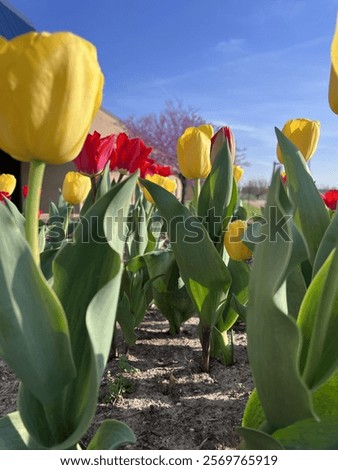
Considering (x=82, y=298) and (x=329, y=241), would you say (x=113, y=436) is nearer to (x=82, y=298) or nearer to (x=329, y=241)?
(x=82, y=298)

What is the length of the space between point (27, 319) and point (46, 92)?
31 centimetres

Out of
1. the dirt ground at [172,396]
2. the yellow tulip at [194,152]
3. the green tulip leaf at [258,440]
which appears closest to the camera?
the green tulip leaf at [258,440]

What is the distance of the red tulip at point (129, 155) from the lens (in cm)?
148

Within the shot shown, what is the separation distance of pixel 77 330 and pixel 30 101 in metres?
0.36

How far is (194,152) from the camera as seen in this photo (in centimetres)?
142

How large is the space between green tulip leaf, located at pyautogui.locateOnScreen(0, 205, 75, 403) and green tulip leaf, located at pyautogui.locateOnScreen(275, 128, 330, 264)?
622 mm

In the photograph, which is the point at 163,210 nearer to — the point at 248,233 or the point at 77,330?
the point at 248,233

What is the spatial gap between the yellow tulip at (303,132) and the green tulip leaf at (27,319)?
0.85m

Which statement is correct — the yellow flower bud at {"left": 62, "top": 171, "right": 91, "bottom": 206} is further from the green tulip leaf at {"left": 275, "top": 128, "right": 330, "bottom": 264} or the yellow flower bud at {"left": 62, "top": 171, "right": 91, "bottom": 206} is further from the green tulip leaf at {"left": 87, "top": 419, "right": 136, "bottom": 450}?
the green tulip leaf at {"left": 87, "top": 419, "right": 136, "bottom": 450}

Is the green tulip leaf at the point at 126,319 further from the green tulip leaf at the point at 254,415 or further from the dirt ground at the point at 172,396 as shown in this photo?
the green tulip leaf at the point at 254,415

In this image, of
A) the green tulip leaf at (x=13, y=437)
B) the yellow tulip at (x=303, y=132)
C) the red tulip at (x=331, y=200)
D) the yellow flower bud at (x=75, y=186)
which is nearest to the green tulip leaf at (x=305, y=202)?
the yellow tulip at (x=303, y=132)

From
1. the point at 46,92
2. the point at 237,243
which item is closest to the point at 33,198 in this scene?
the point at 46,92

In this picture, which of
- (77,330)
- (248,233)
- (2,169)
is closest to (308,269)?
(248,233)

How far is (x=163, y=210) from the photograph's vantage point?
116 cm
